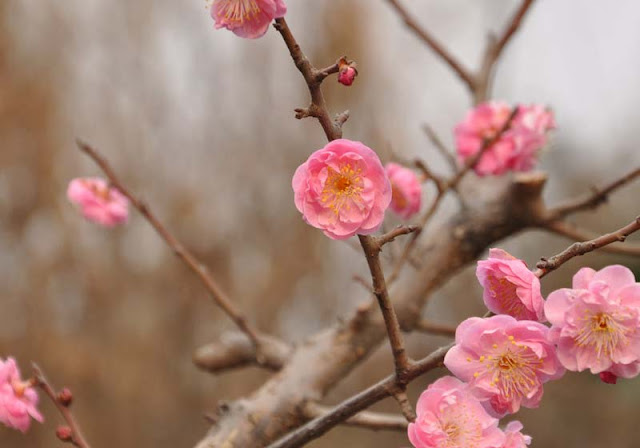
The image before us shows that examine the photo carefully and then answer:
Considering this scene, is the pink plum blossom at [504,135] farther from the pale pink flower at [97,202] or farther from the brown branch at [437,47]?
the pale pink flower at [97,202]

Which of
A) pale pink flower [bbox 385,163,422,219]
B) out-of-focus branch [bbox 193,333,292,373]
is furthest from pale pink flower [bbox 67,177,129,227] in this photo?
pale pink flower [bbox 385,163,422,219]

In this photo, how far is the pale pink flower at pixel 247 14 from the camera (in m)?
0.53

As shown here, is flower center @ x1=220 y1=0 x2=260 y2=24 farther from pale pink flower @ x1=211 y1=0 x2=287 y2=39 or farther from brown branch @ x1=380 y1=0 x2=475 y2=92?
brown branch @ x1=380 y1=0 x2=475 y2=92

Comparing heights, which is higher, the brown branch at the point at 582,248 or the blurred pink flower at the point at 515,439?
the brown branch at the point at 582,248

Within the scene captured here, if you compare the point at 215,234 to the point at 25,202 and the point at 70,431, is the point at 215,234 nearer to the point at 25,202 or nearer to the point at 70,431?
the point at 25,202

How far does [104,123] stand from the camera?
4.57 m

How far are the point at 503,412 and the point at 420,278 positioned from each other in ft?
1.93

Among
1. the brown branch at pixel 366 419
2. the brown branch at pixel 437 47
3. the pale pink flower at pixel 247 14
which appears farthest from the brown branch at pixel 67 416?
the brown branch at pixel 437 47

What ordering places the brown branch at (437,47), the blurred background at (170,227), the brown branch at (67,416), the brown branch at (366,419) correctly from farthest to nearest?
the blurred background at (170,227) → the brown branch at (437,47) → the brown branch at (366,419) → the brown branch at (67,416)

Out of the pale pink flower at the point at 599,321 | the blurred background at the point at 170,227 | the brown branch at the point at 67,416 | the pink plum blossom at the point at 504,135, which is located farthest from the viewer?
the blurred background at the point at 170,227

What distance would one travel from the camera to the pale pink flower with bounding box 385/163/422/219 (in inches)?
42.7

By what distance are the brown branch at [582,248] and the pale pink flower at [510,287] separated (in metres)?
0.02

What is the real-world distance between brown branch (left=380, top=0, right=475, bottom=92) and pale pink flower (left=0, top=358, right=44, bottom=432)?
96 centimetres

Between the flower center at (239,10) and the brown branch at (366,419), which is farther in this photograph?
the brown branch at (366,419)
